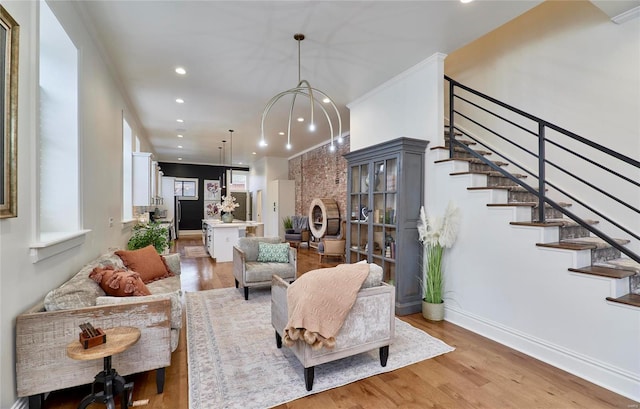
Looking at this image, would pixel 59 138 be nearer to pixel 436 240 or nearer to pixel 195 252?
pixel 436 240

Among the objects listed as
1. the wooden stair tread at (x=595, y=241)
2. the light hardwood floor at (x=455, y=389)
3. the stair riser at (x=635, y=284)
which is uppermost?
the wooden stair tread at (x=595, y=241)

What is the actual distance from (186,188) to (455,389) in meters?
12.1

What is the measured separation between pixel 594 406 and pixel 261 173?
10.4 m

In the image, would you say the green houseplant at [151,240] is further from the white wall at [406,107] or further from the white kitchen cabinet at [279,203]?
the white kitchen cabinet at [279,203]

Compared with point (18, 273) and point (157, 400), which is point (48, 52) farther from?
point (157, 400)

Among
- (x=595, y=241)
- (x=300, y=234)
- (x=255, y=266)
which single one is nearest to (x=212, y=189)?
(x=300, y=234)

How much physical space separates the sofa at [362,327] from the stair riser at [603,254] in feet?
6.28

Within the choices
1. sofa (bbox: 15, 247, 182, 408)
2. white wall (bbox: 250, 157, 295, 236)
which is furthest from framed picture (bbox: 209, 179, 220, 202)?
sofa (bbox: 15, 247, 182, 408)

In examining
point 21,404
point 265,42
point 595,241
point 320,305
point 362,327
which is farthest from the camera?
point 265,42

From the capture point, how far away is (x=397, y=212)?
364cm

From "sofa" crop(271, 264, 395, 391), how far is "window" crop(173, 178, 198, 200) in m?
10.9

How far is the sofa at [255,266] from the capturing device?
3.98 m

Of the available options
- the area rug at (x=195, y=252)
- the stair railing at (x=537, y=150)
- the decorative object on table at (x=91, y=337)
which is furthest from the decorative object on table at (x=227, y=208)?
the decorative object on table at (x=91, y=337)

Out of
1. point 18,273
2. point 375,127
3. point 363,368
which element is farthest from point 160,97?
point 363,368
